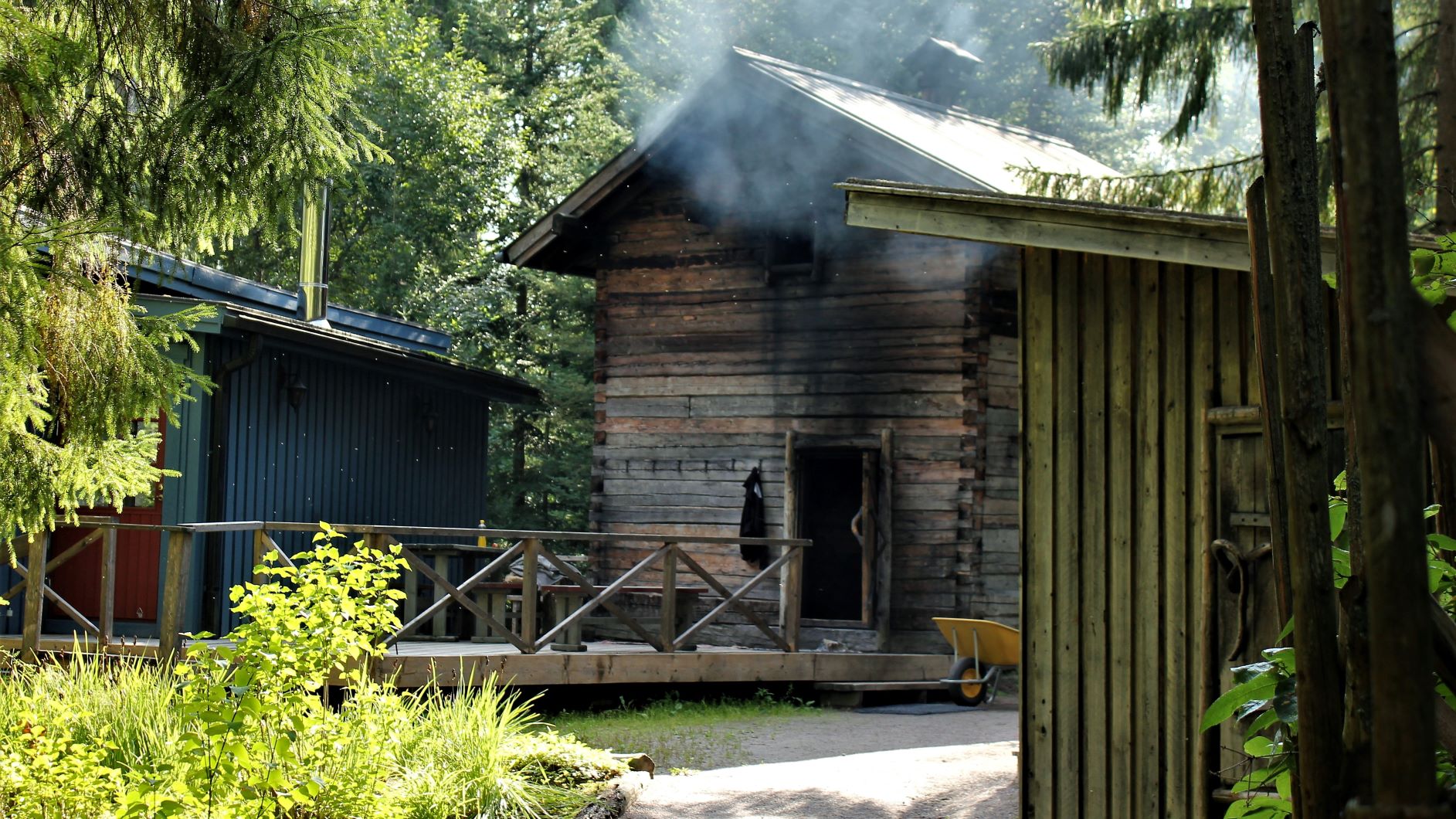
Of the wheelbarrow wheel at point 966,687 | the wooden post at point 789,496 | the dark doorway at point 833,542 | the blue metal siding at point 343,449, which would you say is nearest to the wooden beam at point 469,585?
the blue metal siding at point 343,449

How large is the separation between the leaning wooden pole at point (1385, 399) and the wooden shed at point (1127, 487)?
4.40 metres

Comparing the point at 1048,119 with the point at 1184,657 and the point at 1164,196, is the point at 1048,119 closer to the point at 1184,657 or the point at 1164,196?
the point at 1164,196

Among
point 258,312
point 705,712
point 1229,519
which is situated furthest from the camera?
point 258,312

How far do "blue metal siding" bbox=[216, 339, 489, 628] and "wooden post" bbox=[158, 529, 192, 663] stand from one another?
2.70m

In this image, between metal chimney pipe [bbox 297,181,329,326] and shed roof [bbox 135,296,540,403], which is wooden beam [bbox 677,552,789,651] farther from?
metal chimney pipe [bbox 297,181,329,326]

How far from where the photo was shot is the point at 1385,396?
1387 mm

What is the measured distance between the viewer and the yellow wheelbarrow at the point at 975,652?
12.8m

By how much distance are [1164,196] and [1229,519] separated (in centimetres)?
699

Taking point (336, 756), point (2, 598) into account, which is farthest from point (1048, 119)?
point (336, 756)

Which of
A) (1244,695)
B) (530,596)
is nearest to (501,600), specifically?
(530,596)

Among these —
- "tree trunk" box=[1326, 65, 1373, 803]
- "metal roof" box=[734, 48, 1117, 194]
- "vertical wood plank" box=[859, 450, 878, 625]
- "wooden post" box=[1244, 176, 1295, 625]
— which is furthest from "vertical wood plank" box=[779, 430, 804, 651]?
"tree trunk" box=[1326, 65, 1373, 803]

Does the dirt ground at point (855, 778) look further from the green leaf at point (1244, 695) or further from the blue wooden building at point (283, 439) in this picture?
the green leaf at point (1244, 695)

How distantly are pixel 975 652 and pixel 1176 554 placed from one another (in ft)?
23.1

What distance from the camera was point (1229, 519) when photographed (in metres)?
6.01
